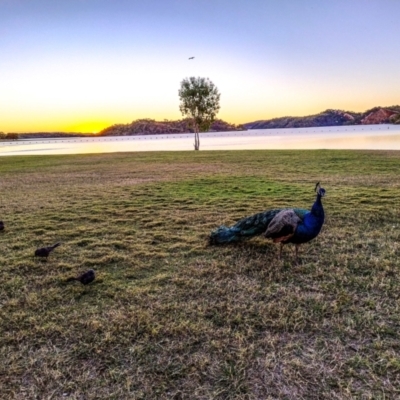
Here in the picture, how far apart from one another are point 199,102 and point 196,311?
32.7 metres

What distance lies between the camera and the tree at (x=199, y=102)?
110ft

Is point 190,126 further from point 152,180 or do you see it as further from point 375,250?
point 375,250

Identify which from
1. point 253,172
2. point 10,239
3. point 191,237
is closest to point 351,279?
point 191,237

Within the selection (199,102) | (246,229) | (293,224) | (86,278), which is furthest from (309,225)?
(199,102)

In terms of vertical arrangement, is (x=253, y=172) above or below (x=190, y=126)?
below

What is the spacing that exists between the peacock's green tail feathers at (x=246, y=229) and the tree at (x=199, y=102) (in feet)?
95.4

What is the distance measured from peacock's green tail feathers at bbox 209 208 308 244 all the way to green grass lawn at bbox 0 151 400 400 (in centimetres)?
15

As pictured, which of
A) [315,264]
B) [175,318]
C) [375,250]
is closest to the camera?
[175,318]

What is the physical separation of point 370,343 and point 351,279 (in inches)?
43.9

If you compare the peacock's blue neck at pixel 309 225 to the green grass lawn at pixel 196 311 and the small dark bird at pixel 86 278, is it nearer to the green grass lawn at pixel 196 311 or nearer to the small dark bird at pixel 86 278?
the green grass lawn at pixel 196 311

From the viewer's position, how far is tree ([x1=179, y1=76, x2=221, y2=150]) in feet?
110

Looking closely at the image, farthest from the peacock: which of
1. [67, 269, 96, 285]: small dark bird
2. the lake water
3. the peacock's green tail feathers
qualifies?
the lake water

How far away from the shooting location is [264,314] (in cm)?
308

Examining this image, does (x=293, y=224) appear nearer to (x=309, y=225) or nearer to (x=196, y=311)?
(x=309, y=225)
